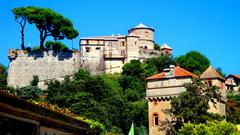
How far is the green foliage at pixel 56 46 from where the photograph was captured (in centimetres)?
8425

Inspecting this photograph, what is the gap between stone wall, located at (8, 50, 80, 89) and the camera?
81.6 meters

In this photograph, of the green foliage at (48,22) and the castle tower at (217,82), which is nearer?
the castle tower at (217,82)

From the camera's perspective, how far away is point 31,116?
26.4 feet

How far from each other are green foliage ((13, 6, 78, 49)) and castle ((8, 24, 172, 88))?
2961mm

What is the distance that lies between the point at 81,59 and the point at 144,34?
52.5 feet

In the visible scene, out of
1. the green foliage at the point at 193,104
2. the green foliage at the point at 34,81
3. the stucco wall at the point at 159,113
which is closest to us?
the green foliage at the point at 193,104

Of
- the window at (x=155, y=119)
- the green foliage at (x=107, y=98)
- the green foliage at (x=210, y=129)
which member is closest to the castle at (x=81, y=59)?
the green foliage at (x=107, y=98)

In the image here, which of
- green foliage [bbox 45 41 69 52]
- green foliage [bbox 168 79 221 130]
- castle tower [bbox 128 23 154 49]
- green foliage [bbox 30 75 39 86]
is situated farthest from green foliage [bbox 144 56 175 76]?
green foliage [bbox 168 79 221 130]

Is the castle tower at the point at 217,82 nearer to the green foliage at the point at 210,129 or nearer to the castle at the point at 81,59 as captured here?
the green foliage at the point at 210,129

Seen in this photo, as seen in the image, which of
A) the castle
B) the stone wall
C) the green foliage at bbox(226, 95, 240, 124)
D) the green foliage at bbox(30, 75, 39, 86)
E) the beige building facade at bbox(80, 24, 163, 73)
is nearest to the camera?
the green foliage at bbox(226, 95, 240, 124)

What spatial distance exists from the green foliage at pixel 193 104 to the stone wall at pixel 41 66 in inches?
1626

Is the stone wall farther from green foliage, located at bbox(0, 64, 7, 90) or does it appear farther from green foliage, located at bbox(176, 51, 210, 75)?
green foliage, located at bbox(176, 51, 210, 75)

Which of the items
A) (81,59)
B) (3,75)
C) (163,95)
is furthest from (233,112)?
(3,75)

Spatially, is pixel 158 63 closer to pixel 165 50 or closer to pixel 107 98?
pixel 165 50
